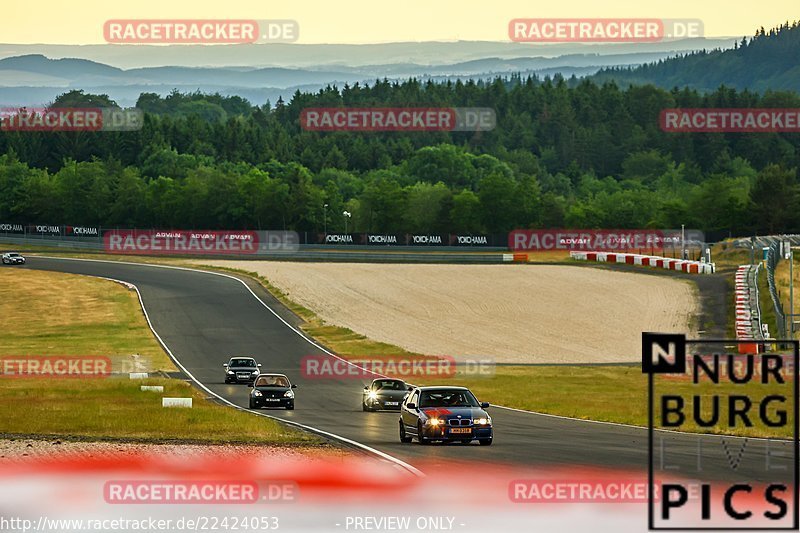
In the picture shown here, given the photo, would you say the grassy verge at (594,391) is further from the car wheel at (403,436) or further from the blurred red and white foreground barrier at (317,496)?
the blurred red and white foreground barrier at (317,496)

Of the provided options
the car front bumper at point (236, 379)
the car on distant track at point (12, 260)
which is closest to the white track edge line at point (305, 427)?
the car front bumper at point (236, 379)

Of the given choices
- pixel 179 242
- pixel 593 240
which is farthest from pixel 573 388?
pixel 179 242

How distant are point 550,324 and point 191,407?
3888 centimetres

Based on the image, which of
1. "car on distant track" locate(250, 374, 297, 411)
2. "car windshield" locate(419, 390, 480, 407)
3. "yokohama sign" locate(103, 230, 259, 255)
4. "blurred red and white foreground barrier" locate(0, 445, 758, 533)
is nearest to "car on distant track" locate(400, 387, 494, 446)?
"car windshield" locate(419, 390, 480, 407)

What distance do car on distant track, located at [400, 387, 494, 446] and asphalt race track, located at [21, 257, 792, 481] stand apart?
13.2 inches

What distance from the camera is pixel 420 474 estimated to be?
80.8 feet

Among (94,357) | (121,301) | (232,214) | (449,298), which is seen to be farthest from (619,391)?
(232,214)

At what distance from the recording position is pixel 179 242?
15762 cm

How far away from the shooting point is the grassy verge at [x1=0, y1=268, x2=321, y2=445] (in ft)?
113

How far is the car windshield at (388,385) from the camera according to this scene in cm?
4222

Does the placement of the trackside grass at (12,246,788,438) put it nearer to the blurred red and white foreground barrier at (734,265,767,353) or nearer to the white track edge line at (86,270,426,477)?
the blurred red and white foreground barrier at (734,265,767,353)

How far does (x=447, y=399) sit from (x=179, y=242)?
13075cm

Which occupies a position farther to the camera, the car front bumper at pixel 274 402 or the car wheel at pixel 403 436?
the car front bumper at pixel 274 402

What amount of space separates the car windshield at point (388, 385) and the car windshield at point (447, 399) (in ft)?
37.8
